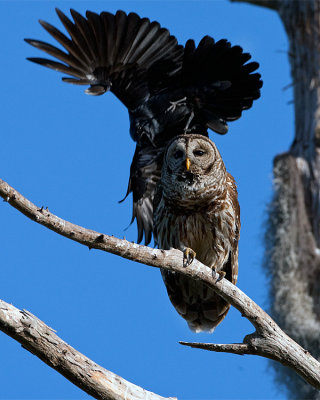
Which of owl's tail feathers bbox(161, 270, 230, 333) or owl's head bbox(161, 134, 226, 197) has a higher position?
owl's head bbox(161, 134, 226, 197)

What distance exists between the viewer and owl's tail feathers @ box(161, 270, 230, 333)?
526 cm

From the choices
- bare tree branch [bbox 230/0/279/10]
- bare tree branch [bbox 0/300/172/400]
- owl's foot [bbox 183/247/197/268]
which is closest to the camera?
bare tree branch [bbox 0/300/172/400]

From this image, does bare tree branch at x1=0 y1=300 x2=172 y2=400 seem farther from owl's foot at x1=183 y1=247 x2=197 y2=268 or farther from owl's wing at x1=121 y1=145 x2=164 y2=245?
owl's wing at x1=121 y1=145 x2=164 y2=245

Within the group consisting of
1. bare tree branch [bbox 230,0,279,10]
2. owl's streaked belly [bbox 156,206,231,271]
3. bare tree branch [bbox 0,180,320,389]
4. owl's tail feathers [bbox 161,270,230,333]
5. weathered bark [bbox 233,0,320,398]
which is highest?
bare tree branch [bbox 230,0,279,10]

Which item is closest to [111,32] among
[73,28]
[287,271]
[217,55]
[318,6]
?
[73,28]

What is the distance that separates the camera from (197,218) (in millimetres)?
4988

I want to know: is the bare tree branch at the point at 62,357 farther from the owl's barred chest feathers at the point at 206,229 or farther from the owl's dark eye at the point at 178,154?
the owl's dark eye at the point at 178,154

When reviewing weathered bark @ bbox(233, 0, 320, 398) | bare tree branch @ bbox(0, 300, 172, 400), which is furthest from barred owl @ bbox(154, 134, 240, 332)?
weathered bark @ bbox(233, 0, 320, 398)

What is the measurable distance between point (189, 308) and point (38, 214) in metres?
2.18

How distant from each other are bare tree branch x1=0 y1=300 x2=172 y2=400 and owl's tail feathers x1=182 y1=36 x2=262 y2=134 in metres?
2.61

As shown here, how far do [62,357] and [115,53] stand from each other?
2581mm

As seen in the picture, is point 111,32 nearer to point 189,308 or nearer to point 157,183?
point 157,183

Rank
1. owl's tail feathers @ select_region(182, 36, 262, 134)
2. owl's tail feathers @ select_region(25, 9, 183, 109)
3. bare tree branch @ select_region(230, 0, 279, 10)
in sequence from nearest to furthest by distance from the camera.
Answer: owl's tail feathers @ select_region(25, 9, 183, 109) < owl's tail feathers @ select_region(182, 36, 262, 134) < bare tree branch @ select_region(230, 0, 279, 10)

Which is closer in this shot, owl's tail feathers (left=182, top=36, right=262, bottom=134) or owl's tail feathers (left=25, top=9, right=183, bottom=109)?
owl's tail feathers (left=25, top=9, right=183, bottom=109)
